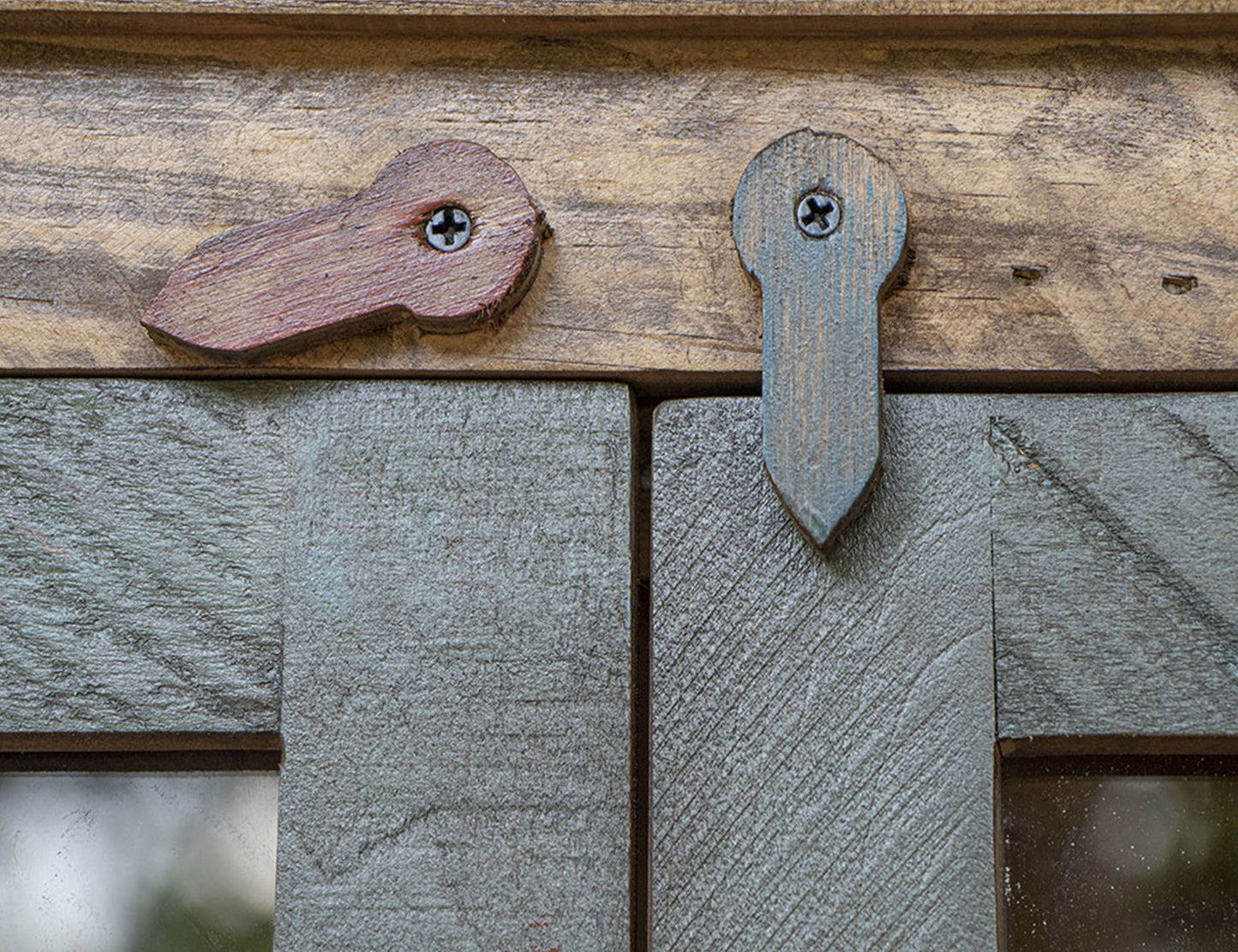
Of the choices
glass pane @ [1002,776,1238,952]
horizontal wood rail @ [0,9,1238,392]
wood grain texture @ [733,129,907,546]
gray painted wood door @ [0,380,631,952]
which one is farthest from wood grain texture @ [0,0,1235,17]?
glass pane @ [1002,776,1238,952]

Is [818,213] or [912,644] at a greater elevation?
[818,213]

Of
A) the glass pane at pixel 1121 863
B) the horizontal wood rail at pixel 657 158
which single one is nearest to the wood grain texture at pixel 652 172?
the horizontal wood rail at pixel 657 158

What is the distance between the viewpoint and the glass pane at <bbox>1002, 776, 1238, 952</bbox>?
83 centimetres

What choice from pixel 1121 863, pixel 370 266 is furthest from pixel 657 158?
pixel 1121 863

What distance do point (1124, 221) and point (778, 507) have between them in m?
0.36

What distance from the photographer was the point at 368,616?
812 mm

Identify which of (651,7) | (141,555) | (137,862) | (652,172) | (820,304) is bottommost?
(137,862)

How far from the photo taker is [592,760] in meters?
0.79

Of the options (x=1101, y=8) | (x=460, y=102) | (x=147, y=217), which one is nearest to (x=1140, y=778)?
(x=1101, y=8)

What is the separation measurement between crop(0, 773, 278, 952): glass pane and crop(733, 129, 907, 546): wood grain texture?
1.66ft

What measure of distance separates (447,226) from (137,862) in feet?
1.87

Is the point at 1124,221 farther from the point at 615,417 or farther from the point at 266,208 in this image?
the point at 266,208

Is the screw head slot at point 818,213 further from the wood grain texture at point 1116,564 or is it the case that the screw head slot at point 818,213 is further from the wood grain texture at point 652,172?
the wood grain texture at point 1116,564

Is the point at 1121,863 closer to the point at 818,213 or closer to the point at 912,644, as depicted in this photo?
the point at 912,644
